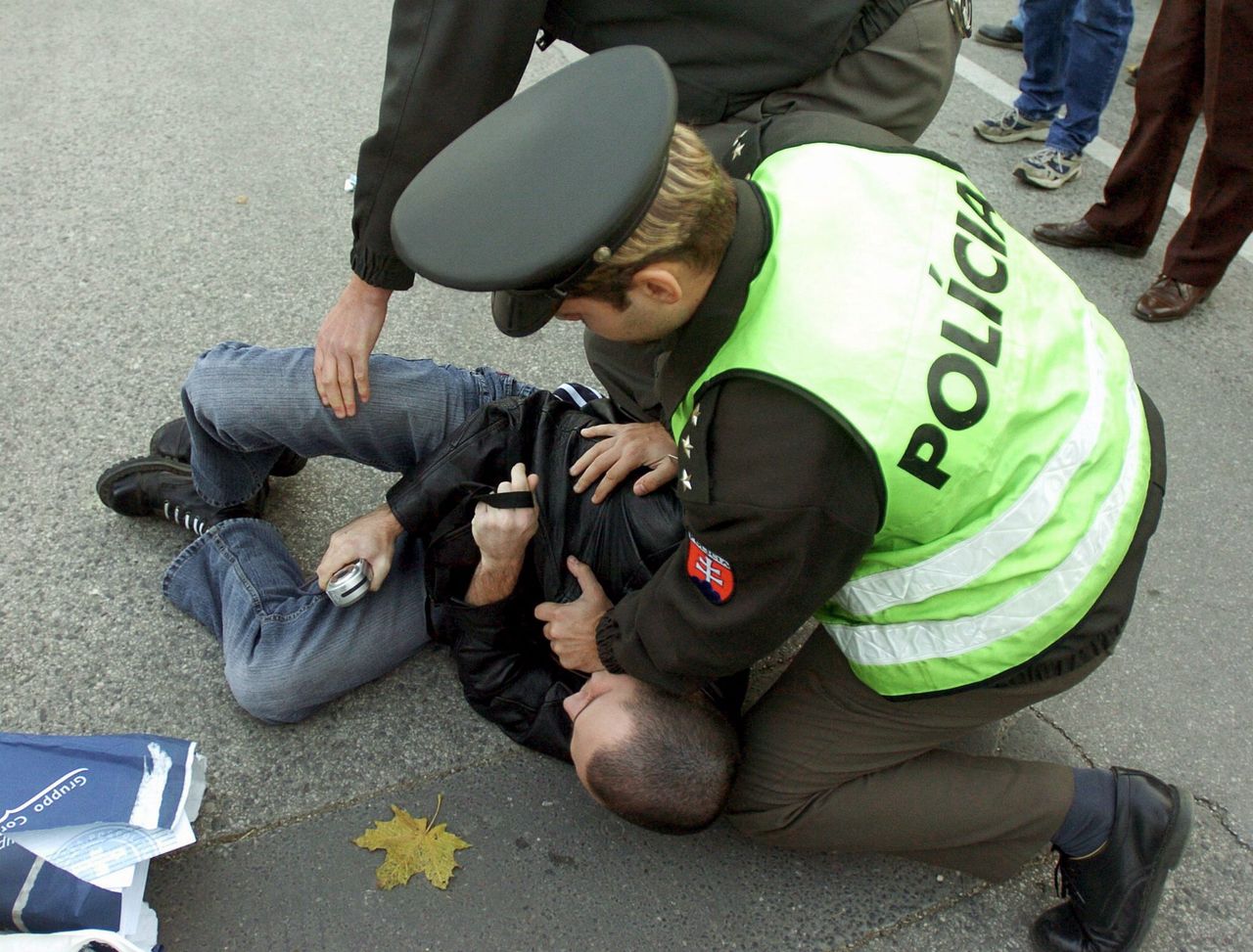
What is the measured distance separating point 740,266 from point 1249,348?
2610 mm

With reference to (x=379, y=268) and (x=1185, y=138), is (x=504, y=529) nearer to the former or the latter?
(x=379, y=268)

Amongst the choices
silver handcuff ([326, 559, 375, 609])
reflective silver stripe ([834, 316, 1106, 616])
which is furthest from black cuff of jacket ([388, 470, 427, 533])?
reflective silver stripe ([834, 316, 1106, 616])

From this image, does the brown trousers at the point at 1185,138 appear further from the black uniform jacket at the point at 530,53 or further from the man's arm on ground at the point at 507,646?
the man's arm on ground at the point at 507,646

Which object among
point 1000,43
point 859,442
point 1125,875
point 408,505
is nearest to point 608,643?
point 408,505

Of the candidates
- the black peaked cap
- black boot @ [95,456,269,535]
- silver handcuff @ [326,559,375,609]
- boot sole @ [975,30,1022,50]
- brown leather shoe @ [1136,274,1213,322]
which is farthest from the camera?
boot sole @ [975,30,1022,50]

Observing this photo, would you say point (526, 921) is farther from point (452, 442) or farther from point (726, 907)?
point (452, 442)

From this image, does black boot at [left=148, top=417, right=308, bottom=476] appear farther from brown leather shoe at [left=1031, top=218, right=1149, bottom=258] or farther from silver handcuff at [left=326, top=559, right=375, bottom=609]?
brown leather shoe at [left=1031, top=218, right=1149, bottom=258]

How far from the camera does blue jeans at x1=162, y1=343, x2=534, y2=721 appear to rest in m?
1.99

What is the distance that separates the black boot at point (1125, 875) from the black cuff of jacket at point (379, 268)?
1505 mm

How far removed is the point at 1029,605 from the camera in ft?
5.23

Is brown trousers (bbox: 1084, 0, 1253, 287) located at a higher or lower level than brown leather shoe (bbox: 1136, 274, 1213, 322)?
higher

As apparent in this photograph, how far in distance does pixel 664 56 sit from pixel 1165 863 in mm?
1585

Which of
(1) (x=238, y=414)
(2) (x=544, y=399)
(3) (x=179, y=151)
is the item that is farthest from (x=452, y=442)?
(3) (x=179, y=151)

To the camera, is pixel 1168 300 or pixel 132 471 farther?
pixel 1168 300
